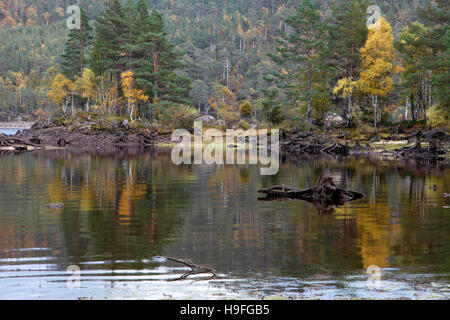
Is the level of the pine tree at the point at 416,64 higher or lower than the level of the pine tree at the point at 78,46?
lower

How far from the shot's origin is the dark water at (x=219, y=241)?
10367 mm

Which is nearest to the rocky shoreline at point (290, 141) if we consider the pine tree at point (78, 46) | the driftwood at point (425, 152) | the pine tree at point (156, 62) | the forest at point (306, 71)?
the driftwood at point (425, 152)

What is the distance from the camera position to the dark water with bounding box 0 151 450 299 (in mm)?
10367

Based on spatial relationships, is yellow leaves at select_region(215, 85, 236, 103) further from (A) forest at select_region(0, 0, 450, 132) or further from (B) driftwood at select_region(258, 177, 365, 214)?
(B) driftwood at select_region(258, 177, 365, 214)

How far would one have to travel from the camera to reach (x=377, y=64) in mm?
64688

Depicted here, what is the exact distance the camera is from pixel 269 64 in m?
182

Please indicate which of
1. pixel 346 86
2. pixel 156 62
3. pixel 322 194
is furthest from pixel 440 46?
pixel 156 62

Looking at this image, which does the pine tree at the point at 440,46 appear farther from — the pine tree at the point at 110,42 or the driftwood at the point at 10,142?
the pine tree at the point at 110,42

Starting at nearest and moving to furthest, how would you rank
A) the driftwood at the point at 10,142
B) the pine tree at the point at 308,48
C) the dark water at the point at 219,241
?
1. the dark water at the point at 219,241
2. the driftwood at the point at 10,142
3. the pine tree at the point at 308,48

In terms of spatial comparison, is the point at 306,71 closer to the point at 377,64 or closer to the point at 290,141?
the point at 377,64

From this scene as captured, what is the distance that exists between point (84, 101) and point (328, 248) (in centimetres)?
9881

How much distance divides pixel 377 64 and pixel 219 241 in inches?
2155

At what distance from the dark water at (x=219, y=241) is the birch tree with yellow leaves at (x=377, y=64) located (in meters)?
38.0

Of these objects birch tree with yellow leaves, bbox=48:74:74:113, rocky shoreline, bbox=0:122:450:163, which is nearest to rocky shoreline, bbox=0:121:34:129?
birch tree with yellow leaves, bbox=48:74:74:113
